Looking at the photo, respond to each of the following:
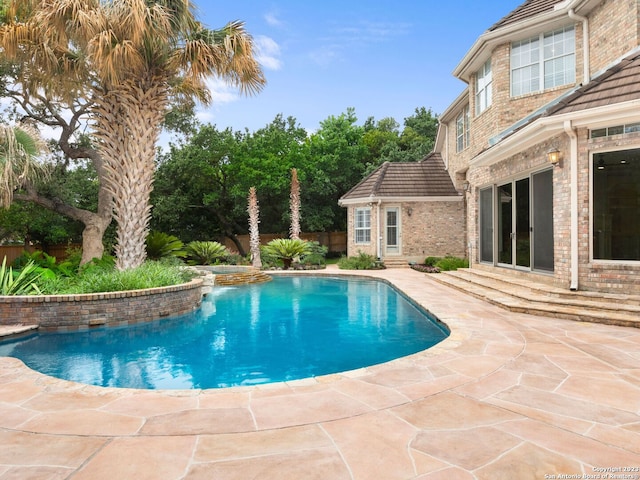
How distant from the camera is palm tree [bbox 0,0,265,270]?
8.48 metres

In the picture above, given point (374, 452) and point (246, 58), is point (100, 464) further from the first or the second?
point (246, 58)

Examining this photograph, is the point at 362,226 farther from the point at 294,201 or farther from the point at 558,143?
the point at 558,143

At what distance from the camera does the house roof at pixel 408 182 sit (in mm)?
17641

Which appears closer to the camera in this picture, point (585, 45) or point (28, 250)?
point (585, 45)

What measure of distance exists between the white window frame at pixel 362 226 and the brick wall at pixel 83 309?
11.7 metres

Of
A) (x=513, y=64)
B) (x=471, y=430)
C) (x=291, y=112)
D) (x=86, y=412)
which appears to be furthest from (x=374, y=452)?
(x=291, y=112)

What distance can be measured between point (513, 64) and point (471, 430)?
1140 cm

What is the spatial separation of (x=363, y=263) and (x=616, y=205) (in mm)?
10555

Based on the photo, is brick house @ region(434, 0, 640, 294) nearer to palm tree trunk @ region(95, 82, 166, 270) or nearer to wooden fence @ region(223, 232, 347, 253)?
palm tree trunk @ region(95, 82, 166, 270)

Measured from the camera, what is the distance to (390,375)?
401 cm

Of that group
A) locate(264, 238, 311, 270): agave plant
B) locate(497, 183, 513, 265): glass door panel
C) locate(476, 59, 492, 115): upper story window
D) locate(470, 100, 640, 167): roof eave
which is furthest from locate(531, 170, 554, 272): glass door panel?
A: locate(264, 238, 311, 270): agave plant

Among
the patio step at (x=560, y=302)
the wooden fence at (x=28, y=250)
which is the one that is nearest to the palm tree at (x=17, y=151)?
the wooden fence at (x=28, y=250)

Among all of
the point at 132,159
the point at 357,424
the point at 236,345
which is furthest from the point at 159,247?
the point at 357,424

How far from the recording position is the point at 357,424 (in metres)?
2.93
